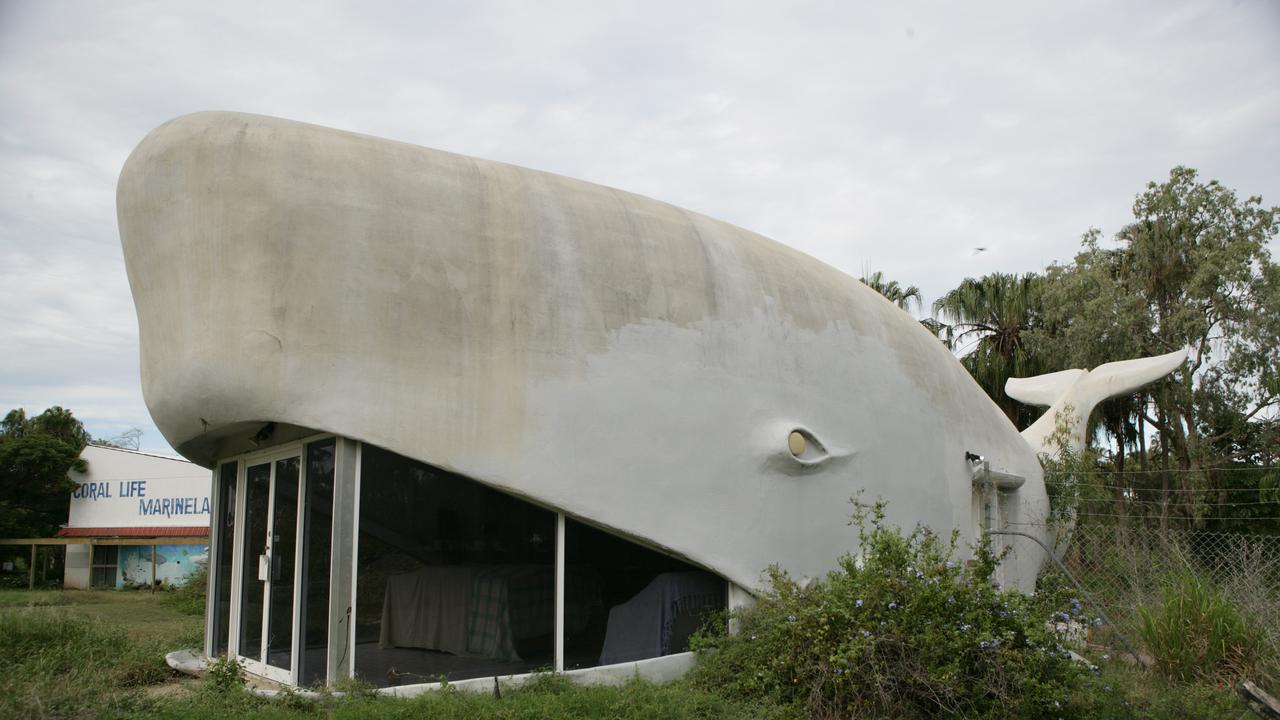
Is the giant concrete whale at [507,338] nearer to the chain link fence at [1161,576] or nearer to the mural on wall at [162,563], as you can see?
the chain link fence at [1161,576]

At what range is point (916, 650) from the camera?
696cm

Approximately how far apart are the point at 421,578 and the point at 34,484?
92.7ft

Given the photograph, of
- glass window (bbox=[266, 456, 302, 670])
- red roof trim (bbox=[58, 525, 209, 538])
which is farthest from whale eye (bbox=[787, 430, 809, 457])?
red roof trim (bbox=[58, 525, 209, 538])

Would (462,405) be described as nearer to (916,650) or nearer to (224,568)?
(224,568)

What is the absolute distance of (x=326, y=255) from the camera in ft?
25.1

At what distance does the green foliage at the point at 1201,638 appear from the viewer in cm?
803

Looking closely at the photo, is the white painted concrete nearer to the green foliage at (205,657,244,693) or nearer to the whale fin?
the green foliage at (205,657,244,693)

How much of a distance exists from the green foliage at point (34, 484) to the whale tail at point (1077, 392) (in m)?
29.1

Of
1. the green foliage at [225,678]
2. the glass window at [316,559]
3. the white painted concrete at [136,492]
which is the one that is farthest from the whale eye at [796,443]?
the white painted concrete at [136,492]

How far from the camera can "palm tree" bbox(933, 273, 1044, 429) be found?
23281 mm

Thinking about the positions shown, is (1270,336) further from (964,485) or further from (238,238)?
(238,238)

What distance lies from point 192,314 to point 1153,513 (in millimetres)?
17343

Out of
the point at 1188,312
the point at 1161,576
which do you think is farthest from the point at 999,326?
the point at 1161,576

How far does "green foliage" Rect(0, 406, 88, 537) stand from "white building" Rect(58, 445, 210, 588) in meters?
0.60
